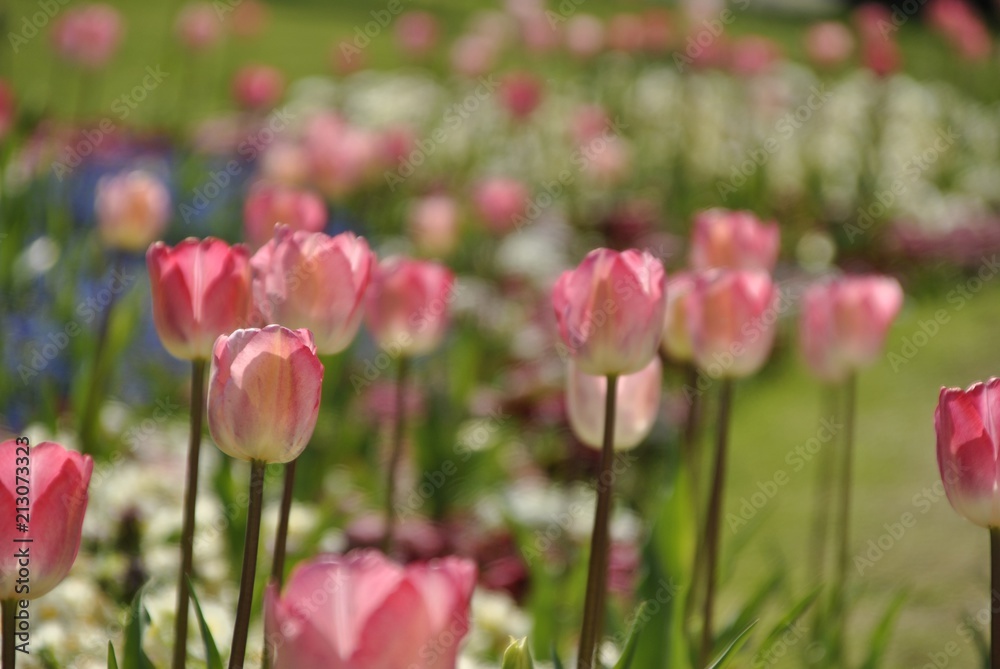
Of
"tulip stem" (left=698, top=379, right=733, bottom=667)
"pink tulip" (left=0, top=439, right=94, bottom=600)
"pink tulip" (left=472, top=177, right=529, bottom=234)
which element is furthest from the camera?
"pink tulip" (left=472, top=177, right=529, bottom=234)

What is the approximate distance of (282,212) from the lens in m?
2.00

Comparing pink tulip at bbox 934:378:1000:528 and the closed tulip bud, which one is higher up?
pink tulip at bbox 934:378:1000:528

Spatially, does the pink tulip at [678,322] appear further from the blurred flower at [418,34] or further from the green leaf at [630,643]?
the blurred flower at [418,34]

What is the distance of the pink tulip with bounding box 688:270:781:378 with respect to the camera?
1544 millimetres

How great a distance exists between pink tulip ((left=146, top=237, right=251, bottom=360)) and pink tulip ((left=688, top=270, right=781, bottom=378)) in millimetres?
645

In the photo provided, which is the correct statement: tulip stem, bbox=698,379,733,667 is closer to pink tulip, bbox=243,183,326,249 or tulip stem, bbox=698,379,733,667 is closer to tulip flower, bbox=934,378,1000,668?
tulip flower, bbox=934,378,1000,668

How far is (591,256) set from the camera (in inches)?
48.8

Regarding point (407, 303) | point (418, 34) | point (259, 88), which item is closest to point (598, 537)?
point (407, 303)

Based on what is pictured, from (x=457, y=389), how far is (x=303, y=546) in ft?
4.93

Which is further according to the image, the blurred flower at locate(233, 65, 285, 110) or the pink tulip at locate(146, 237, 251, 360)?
the blurred flower at locate(233, 65, 285, 110)

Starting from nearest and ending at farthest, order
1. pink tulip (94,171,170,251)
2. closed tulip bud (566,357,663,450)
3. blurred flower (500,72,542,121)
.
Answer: closed tulip bud (566,357,663,450) → pink tulip (94,171,170,251) → blurred flower (500,72,542,121)

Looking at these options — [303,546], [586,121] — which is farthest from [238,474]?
[586,121]

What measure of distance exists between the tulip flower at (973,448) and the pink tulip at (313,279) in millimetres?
646

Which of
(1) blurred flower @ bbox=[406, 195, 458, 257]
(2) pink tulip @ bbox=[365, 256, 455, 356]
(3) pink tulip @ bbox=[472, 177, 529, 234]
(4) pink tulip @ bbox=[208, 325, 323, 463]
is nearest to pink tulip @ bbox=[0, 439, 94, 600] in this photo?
(4) pink tulip @ bbox=[208, 325, 323, 463]
